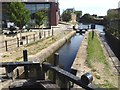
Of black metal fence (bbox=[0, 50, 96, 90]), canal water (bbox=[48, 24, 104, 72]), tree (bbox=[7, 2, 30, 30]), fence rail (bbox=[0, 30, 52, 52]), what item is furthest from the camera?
tree (bbox=[7, 2, 30, 30])

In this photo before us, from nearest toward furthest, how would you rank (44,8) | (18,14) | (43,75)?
1. (43,75)
2. (18,14)
3. (44,8)

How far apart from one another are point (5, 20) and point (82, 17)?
90.6 meters

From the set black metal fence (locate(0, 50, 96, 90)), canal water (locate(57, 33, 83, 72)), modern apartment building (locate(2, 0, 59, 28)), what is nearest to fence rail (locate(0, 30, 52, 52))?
canal water (locate(57, 33, 83, 72))

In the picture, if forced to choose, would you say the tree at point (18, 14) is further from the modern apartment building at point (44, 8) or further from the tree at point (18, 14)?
the modern apartment building at point (44, 8)

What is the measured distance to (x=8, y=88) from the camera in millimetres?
9703

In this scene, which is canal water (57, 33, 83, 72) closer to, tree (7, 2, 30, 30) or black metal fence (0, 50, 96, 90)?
tree (7, 2, 30, 30)

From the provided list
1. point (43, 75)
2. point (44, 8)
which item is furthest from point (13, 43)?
point (44, 8)

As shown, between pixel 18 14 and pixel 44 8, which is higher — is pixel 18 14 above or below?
below

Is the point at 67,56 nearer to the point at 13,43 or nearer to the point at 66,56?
the point at 66,56

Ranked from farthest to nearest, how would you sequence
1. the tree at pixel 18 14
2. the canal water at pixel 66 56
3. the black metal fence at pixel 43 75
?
the tree at pixel 18 14, the canal water at pixel 66 56, the black metal fence at pixel 43 75

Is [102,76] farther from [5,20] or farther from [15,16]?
[5,20]

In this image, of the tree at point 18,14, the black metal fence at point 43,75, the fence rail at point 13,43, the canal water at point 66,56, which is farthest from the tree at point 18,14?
the black metal fence at point 43,75

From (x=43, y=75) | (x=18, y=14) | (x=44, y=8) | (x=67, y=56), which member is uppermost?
(x=44, y=8)

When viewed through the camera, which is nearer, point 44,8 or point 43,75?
point 43,75
